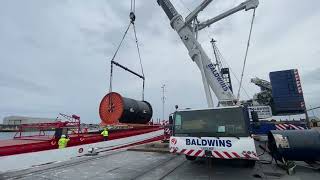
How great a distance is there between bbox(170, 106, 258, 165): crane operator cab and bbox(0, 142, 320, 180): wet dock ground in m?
0.59

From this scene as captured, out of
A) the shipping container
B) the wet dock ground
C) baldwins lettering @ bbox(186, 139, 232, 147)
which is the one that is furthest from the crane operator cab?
the shipping container

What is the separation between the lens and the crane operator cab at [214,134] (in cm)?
626

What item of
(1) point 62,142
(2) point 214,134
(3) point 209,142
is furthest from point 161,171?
(1) point 62,142

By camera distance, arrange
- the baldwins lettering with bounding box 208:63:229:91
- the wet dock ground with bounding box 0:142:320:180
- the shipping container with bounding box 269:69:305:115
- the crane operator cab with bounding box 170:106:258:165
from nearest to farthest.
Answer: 1. the crane operator cab with bounding box 170:106:258:165
2. the wet dock ground with bounding box 0:142:320:180
3. the baldwins lettering with bounding box 208:63:229:91
4. the shipping container with bounding box 269:69:305:115

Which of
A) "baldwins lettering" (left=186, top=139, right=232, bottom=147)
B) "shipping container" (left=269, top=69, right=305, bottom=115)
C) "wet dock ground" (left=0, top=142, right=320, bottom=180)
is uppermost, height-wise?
"shipping container" (left=269, top=69, right=305, bottom=115)

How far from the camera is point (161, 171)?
716 centimetres

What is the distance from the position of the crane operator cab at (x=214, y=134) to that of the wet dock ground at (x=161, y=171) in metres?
0.59

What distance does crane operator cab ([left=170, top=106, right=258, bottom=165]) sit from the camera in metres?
6.26

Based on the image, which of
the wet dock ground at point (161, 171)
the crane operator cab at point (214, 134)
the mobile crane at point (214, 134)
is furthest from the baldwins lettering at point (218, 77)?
the crane operator cab at point (214, 134)

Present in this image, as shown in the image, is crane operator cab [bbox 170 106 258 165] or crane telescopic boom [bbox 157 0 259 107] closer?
crane operator cab [bbox 170 106 258 165]

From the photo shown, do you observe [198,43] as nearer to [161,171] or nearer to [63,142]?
[63,142]

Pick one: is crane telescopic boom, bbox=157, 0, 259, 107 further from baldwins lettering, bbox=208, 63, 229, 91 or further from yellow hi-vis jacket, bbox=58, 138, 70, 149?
yellow hi-vis jacket, bbox=58, 138, 70, 149

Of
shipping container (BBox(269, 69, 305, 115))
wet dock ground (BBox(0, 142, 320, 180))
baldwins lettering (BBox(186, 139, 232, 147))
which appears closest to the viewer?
baldwins lettering (BBox(186, 139, 232, 147))

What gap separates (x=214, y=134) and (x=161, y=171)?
193cm
